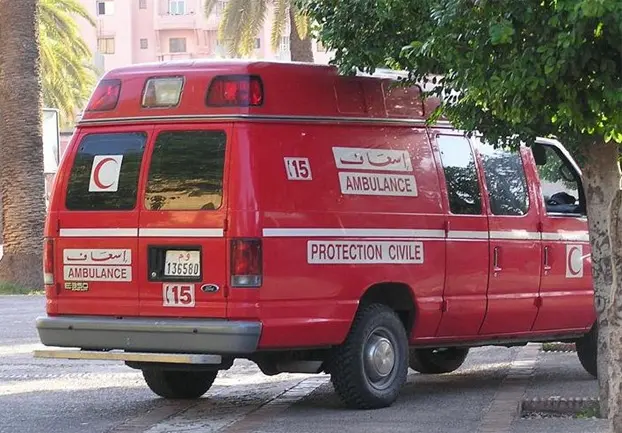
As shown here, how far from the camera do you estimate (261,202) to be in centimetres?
1007

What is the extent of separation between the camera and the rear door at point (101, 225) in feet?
34.2

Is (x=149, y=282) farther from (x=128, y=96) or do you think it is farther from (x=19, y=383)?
(x=19, y=383)

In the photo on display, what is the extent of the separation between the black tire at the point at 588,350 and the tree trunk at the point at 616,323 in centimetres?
431

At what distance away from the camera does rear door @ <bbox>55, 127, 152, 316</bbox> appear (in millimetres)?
10438

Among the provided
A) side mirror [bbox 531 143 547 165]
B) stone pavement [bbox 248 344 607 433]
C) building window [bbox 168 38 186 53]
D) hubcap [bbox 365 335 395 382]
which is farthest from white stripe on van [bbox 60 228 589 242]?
building window [bbox 168 38 186 53]

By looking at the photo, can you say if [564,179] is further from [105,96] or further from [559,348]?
[105,96]

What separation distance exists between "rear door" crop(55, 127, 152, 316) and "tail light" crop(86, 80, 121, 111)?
0.19 meters

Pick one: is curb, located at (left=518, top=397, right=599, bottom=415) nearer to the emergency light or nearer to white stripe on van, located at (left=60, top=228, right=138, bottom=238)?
white stripe on van, located at (left=60, top=228, right=138, bottom=238)

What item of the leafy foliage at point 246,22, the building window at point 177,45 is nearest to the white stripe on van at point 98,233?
the leafy foliage at point 246,22

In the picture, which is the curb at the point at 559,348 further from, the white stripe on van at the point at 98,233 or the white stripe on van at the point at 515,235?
the white stripe on van at the point at 98,233

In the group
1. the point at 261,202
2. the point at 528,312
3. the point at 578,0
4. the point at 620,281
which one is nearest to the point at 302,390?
the point at 528,312

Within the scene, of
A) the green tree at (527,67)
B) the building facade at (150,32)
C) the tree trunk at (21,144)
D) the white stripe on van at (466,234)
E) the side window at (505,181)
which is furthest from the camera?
the building facade at (150,32)

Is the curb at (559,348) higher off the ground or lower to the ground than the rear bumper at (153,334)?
lower

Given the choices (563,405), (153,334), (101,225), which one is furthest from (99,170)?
(563,405)
